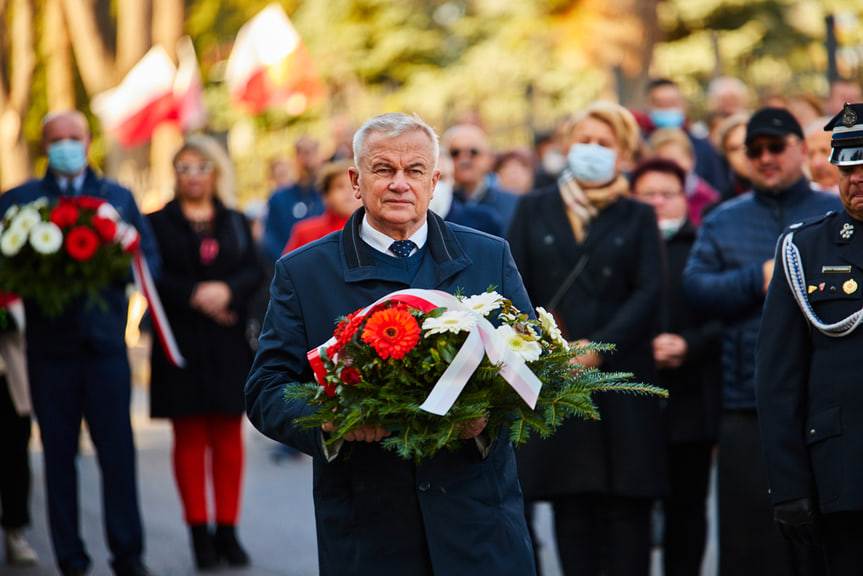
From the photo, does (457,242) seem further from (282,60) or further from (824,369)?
(282,60)

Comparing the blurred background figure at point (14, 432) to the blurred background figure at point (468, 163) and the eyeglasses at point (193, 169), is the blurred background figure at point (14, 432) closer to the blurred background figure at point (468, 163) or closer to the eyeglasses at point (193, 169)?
the eyeglasses at point (193, 169)

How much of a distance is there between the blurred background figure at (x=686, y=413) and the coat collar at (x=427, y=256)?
99.5 inches

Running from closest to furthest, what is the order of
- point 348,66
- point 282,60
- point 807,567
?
point 807,567 < point 282,60 < point 348,66

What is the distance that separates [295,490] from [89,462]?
261 centimetres

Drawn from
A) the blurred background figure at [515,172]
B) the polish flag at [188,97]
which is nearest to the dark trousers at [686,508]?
the blurred background figure at [515,172]

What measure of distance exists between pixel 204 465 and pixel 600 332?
10.0ft

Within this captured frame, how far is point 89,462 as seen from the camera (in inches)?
457

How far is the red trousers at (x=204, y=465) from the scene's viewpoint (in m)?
7.77

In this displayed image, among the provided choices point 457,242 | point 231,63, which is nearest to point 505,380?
point 457,242

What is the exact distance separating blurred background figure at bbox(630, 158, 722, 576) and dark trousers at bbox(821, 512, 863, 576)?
2.04 meters

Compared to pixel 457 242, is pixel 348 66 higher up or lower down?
higher up

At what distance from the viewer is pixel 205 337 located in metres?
7.95

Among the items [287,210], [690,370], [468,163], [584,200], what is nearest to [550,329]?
[584,200]

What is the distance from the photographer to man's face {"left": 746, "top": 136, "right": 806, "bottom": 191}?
5836 mm
